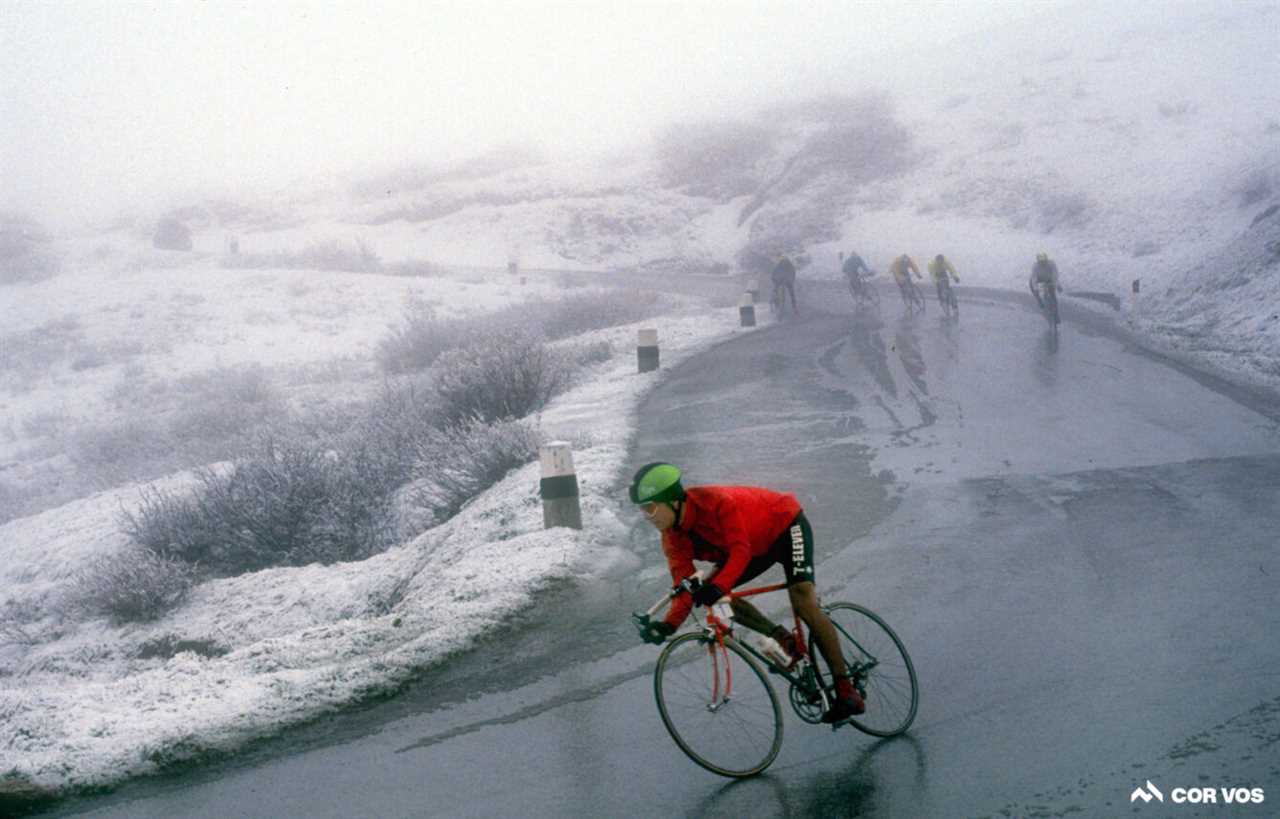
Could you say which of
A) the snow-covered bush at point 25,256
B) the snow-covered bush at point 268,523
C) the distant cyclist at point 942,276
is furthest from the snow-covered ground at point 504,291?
the distant cyclist at point 942,276

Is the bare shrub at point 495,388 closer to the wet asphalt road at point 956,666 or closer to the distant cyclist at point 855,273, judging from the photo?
the wet asphalt road at point 956,666

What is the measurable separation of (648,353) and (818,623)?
1371 cm

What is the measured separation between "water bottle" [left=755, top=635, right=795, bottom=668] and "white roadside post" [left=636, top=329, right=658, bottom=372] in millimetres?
13550

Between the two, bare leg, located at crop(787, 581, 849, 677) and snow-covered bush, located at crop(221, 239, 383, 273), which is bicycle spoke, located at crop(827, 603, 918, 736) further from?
snow-covered bush, located at crop(221, 239, 383, 273)

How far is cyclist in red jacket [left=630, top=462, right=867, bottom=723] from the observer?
459 centimetres

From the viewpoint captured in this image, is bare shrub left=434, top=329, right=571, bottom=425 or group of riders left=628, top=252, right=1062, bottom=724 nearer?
group of riders left=628, top=252, right=1062, bottom=724

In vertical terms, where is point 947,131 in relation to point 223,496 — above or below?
above

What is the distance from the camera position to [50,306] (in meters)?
40.8

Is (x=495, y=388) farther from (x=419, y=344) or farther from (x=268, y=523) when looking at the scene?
(x=419, y=344)

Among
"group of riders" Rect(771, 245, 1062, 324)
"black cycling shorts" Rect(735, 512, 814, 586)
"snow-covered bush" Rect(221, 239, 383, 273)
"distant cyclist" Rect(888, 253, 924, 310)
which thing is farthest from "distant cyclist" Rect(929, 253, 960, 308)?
"snow-covered bush" Rect(221, 239, 383, 273)

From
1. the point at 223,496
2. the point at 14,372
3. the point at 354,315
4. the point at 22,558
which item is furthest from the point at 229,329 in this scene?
the point at 223,496

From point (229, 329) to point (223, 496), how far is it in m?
26.3

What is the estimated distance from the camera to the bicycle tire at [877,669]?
5.11 metres

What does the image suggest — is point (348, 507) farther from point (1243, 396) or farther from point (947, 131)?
point (947, 131)
